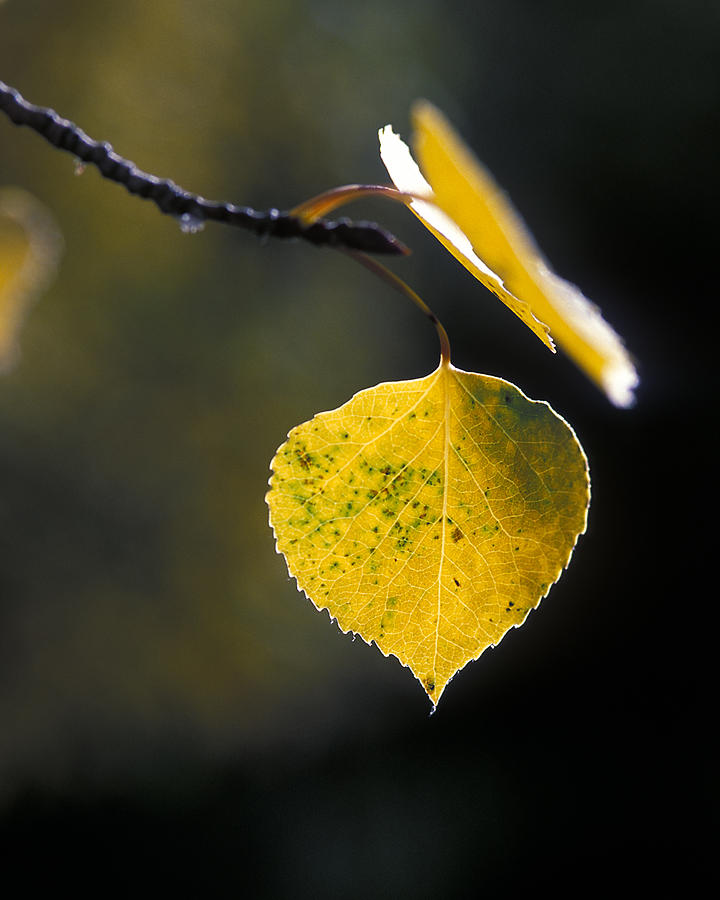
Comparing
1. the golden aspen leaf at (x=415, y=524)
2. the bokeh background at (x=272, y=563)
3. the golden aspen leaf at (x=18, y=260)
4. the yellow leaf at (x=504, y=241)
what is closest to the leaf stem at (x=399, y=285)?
the golden aspen leaf at (x=415, y=524)

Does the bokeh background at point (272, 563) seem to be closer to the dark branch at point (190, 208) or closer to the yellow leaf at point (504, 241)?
the dark branch at point (190, 208)

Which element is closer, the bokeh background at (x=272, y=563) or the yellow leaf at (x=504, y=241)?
the yellow leaf at (x=504, y=241)

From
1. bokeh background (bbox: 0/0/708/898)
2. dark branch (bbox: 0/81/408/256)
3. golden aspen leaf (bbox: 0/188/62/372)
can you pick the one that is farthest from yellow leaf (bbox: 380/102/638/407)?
bokeh background (bbox: 0/0/708/898)

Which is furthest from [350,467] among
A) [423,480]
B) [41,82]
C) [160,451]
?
[41,82]

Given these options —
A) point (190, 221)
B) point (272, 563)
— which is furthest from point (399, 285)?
→ point (272, 563)

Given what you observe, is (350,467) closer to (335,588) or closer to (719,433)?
(335,588)

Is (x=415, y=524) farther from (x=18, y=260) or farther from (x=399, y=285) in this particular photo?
(x=18, y=260)

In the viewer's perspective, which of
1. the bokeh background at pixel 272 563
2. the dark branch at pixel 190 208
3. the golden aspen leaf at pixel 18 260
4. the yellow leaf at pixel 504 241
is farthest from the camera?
the bokeh background at pixel 272 563
